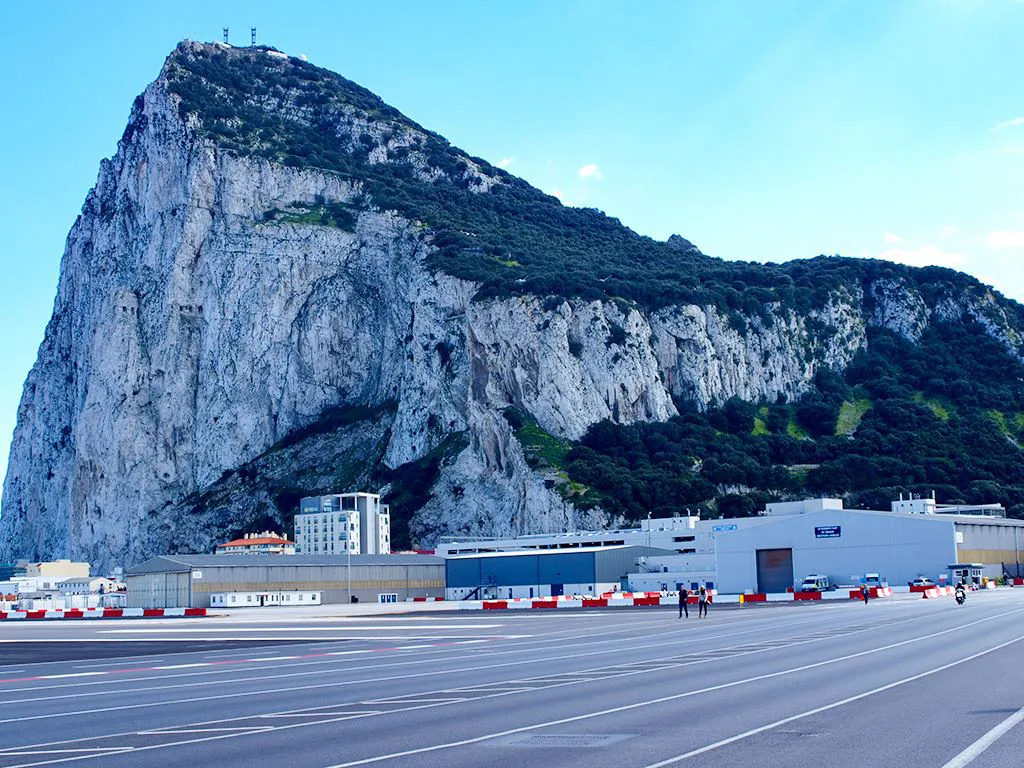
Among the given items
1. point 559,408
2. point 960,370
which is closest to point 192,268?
point 559,408

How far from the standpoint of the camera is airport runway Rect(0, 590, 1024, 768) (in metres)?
13.0

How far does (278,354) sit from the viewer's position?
552 ft

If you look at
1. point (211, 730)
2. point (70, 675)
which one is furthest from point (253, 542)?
point (211, 730)

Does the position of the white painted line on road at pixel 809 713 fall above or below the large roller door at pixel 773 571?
above

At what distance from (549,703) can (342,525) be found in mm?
125946

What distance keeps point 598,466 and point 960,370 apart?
76.1 metres

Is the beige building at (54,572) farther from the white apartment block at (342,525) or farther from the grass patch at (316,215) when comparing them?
the grass patch at (316,215)

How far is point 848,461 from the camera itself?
148m

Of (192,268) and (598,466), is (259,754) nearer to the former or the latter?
(598,466)

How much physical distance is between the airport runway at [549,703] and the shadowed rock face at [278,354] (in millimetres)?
110493

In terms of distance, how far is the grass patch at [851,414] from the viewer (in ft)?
550

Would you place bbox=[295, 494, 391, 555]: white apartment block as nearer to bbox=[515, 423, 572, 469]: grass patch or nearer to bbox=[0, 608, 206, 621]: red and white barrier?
bbox=[515, 423, 572, 469]: grass patch

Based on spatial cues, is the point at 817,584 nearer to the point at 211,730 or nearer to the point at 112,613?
the point at 112,613

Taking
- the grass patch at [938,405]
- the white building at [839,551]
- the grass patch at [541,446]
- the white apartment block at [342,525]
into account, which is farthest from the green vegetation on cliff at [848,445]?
the white building at [839,551]
